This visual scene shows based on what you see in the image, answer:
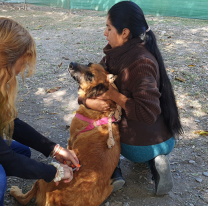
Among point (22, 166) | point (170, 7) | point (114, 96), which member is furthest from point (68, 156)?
point (170, 7)

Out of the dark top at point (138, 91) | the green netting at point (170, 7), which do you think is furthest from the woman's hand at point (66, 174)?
the green netting at point (170, 7)

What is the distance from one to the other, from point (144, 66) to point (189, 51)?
527cm

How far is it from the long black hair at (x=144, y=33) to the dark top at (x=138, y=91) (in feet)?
0.27

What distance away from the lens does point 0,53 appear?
1.78 metres

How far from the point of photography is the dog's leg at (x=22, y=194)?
8.28ft

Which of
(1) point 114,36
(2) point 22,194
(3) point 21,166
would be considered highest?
(1) point 114,36

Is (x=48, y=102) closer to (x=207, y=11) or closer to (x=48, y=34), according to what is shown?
(x=48, y=34)

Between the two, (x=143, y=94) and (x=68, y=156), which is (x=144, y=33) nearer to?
(x=143, y=94)

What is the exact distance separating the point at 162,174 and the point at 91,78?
4.45 feet

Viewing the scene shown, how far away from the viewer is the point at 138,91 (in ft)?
7.61

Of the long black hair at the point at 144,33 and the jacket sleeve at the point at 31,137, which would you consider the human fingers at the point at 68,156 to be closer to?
the jacket sleeve at the point at 31,137

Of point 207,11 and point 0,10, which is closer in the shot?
point 207,11

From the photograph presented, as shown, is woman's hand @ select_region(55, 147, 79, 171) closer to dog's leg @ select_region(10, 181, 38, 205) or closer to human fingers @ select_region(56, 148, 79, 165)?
human fingers @ select_region(56, 148, 79, 165)

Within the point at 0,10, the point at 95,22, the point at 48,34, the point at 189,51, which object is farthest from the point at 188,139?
the point at 0,10
